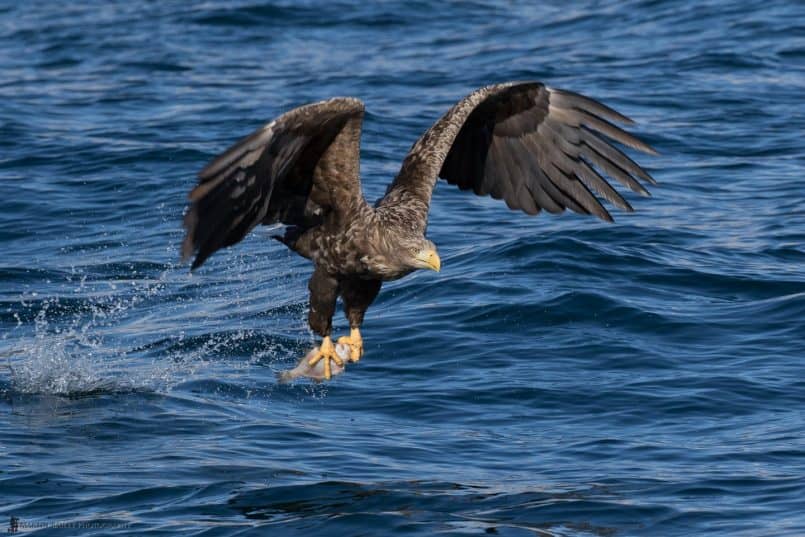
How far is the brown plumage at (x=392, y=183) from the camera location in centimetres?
713

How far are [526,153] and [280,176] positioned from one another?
2.28m

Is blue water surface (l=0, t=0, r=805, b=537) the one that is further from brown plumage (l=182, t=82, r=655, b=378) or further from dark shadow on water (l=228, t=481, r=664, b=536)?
brown plumage (l=182, t=82, r=655, b=378)

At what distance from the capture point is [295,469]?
320 inches

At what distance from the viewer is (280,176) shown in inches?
294

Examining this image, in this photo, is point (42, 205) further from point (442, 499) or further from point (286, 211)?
point (442, 499)

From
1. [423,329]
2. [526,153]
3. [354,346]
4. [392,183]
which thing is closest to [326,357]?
[354,346]

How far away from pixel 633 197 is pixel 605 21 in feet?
25.2

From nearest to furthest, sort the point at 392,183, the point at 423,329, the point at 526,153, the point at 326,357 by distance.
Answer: the point at 326,357 < the point at 392,183 < the point at 526,153 < the point at 423,329

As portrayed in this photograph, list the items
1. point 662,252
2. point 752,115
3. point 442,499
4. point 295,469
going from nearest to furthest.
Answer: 1. point 442,499
2. point 295,469
3. point 662,252
4. point 752,115

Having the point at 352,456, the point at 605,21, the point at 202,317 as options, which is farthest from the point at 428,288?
the point at 605,21

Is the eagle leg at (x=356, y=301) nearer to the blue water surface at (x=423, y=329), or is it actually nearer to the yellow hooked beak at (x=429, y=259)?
the blue water surface at (x=423, y=329)

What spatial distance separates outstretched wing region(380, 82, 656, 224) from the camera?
866 centimetres

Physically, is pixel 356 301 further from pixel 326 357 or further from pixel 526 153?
pixel 526 153

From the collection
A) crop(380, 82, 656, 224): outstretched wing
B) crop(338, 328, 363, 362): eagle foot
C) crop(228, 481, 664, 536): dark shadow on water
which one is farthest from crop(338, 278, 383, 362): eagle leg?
crop(228, 481, 664, 536): dark shadow on water
